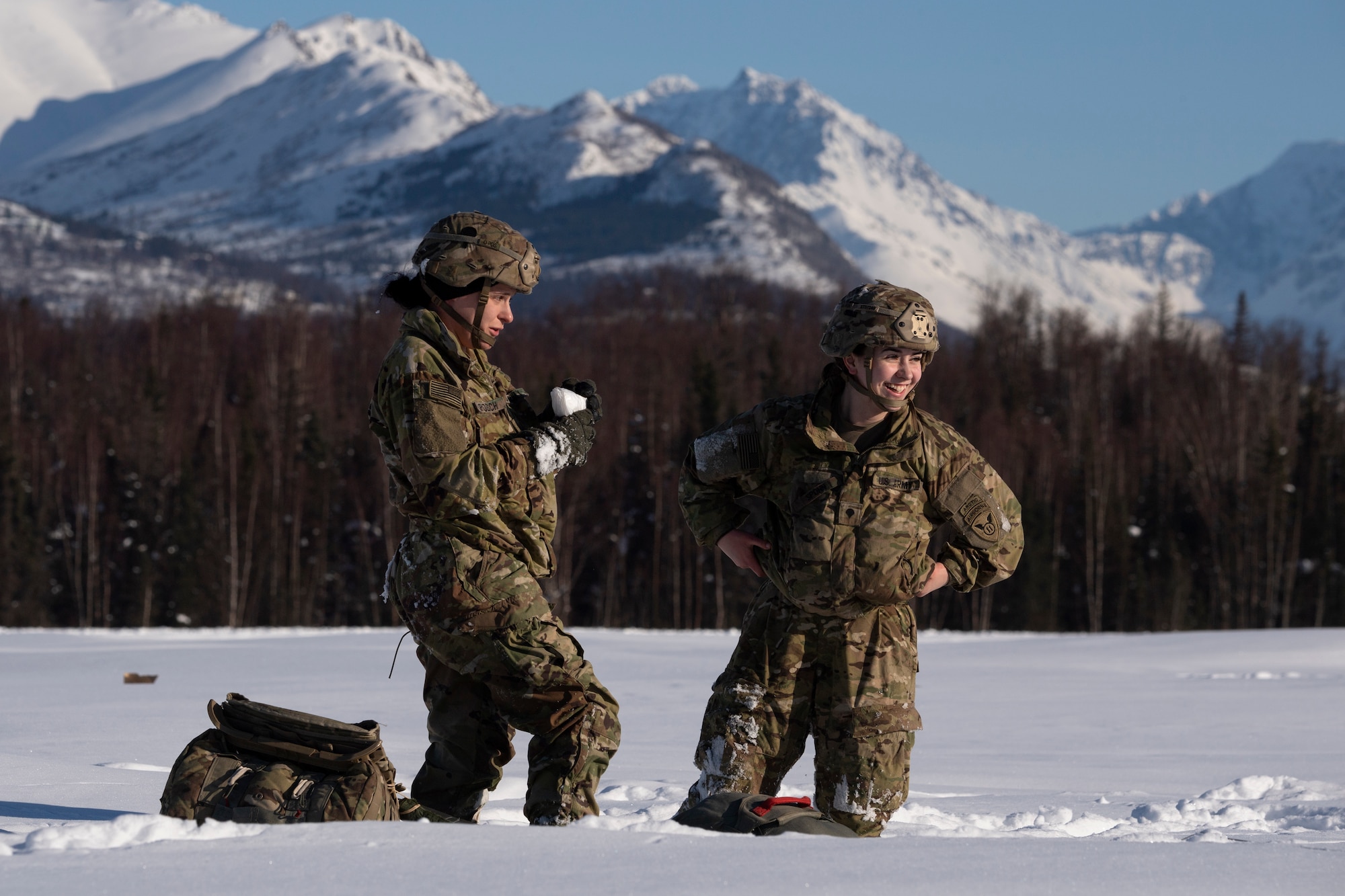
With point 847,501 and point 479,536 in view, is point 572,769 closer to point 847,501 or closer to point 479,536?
point 479,536

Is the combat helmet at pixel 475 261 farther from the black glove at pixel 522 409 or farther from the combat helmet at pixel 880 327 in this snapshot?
the combat helmet at pixel 880 327

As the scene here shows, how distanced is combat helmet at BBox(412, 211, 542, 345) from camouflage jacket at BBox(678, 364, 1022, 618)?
75cm

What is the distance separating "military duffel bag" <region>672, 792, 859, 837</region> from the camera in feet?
12.4

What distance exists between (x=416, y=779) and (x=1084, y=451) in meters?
49.5

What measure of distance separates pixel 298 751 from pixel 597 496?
4316cm

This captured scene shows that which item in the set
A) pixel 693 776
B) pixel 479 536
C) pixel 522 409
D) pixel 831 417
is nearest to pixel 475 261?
pixel 522 409

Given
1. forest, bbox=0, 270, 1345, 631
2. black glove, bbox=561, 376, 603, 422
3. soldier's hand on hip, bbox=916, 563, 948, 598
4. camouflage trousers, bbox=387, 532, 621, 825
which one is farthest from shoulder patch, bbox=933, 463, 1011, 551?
forest, bbox=0, 270, 1345, 631

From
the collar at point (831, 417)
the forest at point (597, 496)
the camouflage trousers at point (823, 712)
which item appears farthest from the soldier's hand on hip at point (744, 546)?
the forest at point (597, 496)

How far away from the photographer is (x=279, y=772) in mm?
4031

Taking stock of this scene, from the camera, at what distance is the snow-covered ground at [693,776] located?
3.06 m

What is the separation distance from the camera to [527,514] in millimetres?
4098

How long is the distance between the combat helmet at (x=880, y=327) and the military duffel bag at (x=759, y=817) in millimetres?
1193

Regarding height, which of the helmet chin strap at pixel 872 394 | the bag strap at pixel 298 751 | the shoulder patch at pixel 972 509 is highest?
the helmet chin strap at pixel 872 394

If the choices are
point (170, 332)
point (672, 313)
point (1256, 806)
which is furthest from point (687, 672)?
point (672, 313)
